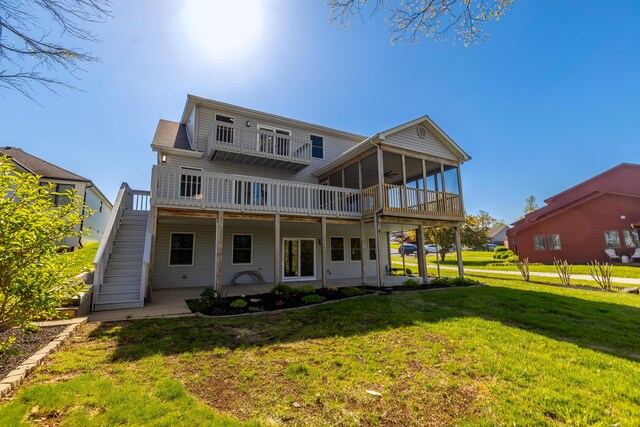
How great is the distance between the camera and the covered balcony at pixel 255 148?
10.9 metres

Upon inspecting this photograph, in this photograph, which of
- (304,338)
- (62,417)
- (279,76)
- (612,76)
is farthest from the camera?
(612,76)

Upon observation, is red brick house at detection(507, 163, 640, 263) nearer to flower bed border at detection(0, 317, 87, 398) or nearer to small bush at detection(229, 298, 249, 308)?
small bush at detection(229, 298, 249, 308)

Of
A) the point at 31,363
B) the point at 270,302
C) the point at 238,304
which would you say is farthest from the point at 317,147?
the point at 31,363

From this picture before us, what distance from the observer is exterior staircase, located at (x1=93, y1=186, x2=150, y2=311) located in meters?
6.83

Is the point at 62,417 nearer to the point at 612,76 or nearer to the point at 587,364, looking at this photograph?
the point at 587,364

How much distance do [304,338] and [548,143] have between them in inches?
1483

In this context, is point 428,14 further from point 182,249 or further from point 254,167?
point 182,249

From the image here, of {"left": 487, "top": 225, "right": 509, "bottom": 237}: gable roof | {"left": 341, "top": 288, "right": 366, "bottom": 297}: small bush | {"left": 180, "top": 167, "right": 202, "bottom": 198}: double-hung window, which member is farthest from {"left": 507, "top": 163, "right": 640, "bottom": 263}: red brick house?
{"left": 487, "top": 225, "right": 509, "bottom": 237}: gable roof

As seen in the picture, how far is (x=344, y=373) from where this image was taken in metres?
3.47

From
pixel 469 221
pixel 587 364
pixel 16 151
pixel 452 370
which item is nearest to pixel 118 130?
pixel 452 370

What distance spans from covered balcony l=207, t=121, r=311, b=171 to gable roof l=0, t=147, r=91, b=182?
10293 millimetres

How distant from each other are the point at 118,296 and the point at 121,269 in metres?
0.99

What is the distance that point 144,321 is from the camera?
18.9ft

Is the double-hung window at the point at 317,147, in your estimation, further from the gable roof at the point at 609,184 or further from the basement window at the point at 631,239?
the basement window at the point at 631,239
